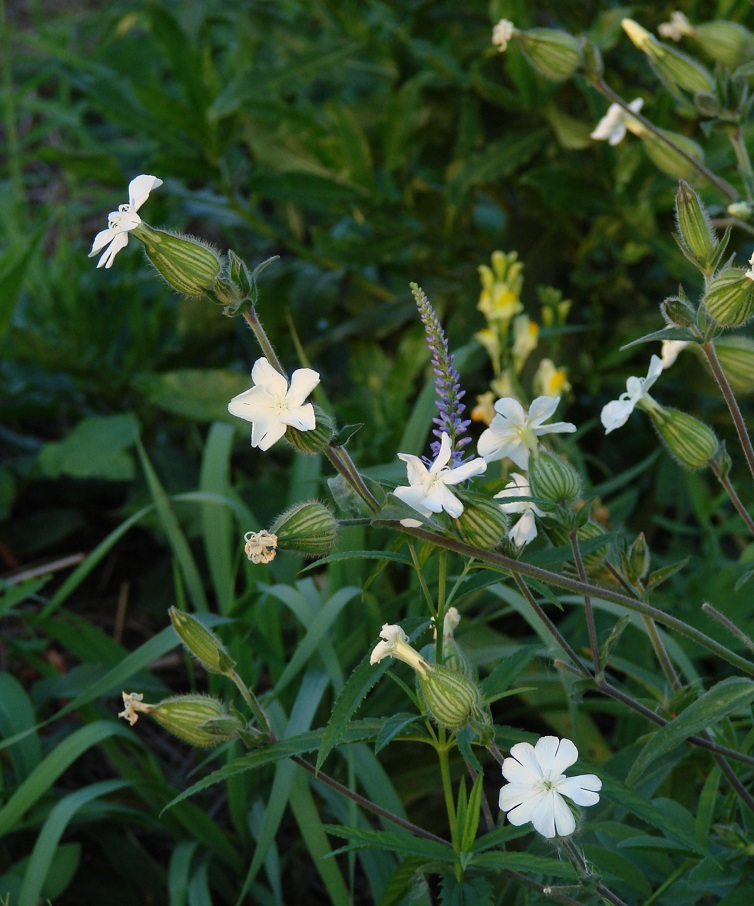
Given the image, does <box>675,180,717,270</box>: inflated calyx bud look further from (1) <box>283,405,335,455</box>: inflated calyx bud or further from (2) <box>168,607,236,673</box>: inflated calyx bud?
(2) <box>168,607,236,673</box>: inflated calyx bud

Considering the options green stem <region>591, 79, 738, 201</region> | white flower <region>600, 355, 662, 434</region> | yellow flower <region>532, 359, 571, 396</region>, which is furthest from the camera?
yellow flower <region>532, 359, 571, 396</region>

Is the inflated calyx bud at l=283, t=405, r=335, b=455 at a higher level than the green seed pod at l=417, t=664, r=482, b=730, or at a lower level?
higher

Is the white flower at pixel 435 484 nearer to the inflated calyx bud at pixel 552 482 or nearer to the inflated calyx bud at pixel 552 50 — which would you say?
the inflated calyx bud at pixel 552 482

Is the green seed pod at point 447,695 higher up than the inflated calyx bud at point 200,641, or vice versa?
the green seed pod at point 447,695

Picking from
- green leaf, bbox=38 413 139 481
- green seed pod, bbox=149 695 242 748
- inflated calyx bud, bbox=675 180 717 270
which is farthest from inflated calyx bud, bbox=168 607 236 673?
green leaf, bbox=38 413 139 481

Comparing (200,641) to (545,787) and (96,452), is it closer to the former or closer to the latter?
(545,787)

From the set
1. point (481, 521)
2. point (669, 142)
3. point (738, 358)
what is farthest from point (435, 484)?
point (669, 142)

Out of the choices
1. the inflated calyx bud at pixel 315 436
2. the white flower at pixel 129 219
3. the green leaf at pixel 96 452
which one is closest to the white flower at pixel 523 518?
the inflated calyx bud at pixel 315 436
